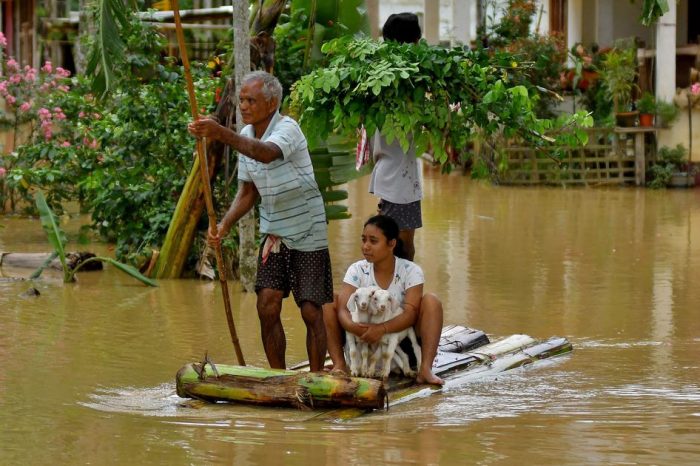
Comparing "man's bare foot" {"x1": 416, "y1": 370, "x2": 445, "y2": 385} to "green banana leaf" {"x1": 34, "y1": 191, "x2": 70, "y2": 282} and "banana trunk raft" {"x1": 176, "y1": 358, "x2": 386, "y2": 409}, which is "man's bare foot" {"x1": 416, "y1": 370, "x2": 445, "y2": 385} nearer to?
"banana trunk raft" {"x1": 176, "y1": 358, "x2": 386, "y2": 409}

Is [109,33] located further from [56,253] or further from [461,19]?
[461,19]

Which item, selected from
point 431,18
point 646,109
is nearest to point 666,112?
point 646,109

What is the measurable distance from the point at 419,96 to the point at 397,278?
115 centimetres

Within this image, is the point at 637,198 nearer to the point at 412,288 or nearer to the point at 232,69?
the point at 232,69

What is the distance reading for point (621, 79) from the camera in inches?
795

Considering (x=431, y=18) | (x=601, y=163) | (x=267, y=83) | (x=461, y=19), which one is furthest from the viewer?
(x=431, y=18)

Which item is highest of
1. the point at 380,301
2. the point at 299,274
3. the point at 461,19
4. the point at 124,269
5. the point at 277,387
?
the point at 461,19

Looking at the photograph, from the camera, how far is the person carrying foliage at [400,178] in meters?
7.78

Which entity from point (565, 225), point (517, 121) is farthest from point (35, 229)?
point (517, 121)

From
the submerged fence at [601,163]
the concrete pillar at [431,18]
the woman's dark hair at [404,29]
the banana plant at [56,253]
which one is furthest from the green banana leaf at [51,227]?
the concrete pillar at [431,18]

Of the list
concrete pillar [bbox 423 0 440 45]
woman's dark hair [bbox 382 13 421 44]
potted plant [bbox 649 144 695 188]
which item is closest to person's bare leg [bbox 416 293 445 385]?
woman's dark hair [bbox 382 13 421 44]

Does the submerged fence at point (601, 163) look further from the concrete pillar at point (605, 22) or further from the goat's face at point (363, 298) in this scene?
the goat's face at point (363, 298)

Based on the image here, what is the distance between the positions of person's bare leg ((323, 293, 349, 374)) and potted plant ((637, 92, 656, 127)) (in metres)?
14.4

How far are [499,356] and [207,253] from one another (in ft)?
13.5
